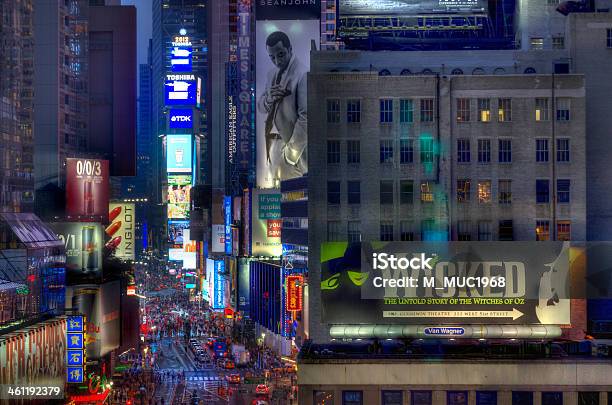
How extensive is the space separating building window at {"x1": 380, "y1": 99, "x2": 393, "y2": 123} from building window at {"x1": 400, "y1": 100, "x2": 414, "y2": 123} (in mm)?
715

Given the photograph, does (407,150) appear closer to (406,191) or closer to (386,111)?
(406,191)

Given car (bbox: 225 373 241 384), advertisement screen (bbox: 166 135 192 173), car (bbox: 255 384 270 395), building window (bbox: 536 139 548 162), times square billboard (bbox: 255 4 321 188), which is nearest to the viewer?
building window (bbox: 536 139 548 162)

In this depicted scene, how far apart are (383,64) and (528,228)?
593 inches

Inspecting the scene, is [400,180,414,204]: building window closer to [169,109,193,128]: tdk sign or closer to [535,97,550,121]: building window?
[535,97,550,121]: building window

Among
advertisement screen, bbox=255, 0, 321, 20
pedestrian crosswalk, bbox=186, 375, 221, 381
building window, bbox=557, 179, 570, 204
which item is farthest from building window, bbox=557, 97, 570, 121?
advertisement screen, bbox=255, 0, 321, 20

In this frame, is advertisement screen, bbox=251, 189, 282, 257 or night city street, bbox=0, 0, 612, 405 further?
advertisement screen, bbox=251, 189, 282, 257

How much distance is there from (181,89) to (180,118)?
225 inches

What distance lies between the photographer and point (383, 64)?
66000mm

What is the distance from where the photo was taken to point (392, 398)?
4681 cm

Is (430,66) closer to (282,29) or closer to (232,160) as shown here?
(282,29)

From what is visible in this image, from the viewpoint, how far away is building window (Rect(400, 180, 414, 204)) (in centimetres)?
6241

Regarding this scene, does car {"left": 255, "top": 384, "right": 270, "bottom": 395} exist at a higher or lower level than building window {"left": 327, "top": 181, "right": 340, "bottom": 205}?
lower

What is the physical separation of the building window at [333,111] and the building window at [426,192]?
7.07m

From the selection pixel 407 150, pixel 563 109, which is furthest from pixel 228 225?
pixel 563 109
